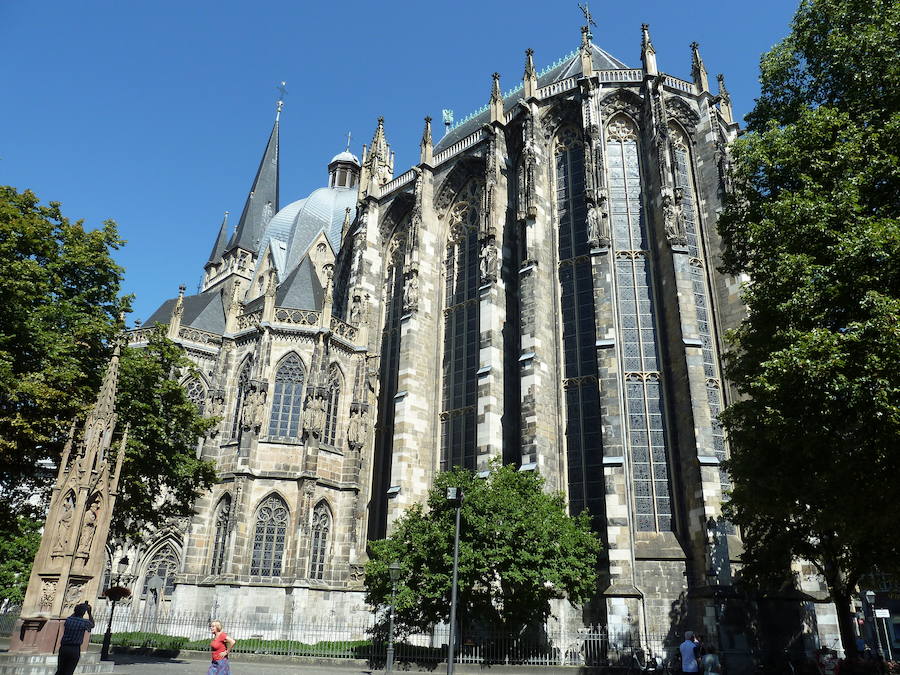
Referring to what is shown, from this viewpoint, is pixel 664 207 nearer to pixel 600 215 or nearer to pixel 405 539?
pixel 600 215

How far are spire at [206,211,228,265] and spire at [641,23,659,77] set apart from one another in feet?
127

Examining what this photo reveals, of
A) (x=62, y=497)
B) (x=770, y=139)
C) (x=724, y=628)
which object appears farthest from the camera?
(x=724, y=628)

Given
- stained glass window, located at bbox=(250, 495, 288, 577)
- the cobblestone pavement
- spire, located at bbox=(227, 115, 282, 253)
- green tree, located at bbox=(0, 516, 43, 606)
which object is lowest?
the cobblestone pavement

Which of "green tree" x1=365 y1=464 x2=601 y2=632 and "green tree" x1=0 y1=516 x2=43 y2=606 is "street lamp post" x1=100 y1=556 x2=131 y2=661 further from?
"green tree" x1=365 y1=464 x2=601 y2=632

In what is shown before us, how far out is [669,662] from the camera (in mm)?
16516

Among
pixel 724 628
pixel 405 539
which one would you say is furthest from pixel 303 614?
pixel 724 628

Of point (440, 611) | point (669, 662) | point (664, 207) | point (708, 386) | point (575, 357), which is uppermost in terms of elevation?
point (664, 207)

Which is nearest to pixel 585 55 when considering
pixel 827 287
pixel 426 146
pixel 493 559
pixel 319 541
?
pixel 426 146

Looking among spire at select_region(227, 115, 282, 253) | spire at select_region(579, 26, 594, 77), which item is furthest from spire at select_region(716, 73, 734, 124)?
spire at select_region(227, 115, 282, 253)

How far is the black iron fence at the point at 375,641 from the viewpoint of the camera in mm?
16625

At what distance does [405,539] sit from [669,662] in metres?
7.71

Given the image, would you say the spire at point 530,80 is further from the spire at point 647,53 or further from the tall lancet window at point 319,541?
the tall lancet window at point 319,541

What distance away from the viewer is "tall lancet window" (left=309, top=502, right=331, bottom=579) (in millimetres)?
24062

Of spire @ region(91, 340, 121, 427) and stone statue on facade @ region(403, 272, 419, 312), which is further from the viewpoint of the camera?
stone statue on facade @ region(403, 272, 419, 312)
